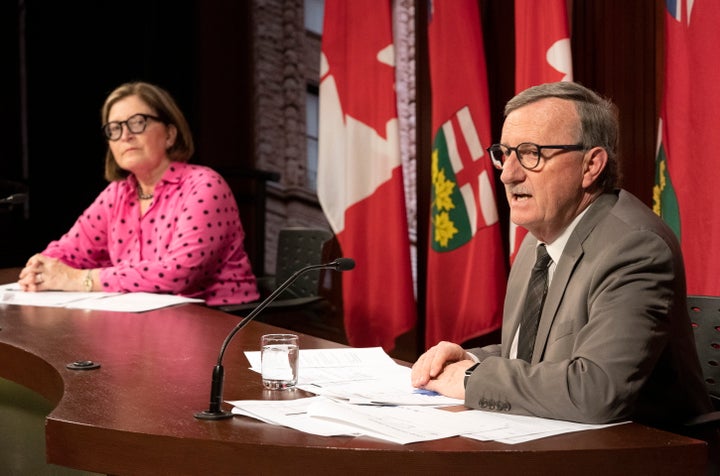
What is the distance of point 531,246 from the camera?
216 centimetres

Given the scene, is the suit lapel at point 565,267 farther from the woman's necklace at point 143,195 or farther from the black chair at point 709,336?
the woman's necklace at point 143,195

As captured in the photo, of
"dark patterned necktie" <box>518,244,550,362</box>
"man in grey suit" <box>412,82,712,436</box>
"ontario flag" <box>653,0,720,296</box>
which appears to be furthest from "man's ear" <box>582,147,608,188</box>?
"ontario flag" <box>653,0,720,296</box>

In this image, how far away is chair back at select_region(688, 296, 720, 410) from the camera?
79.1 inches

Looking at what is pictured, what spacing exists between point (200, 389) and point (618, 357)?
79 centimetres

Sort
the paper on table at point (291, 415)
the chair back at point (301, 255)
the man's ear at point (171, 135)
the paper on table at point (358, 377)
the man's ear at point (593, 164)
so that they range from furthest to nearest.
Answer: the chair back at point (301, 255) → the man's ear at point (171, 135) → the man's ear at point (593, 164) → the paper on table at point (358, 377) → the paper on table at point (291, 415)

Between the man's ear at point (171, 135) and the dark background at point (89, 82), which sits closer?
the man's ear at point (171, 135)

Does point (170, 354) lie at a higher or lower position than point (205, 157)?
lower

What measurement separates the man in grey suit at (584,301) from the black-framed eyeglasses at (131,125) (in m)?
1.98

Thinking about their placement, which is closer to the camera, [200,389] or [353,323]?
[200,389]

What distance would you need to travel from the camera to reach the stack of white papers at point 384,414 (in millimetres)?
1368

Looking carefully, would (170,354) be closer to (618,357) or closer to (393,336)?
(618,357)

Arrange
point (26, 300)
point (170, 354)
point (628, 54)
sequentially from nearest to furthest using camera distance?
point (170, 354)
point (26, 300)
point (628, 54)

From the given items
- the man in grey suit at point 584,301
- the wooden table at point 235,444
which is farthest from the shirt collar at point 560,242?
the wooden table at point 235,444

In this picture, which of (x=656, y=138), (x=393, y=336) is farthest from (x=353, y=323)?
(x=656, y=138)
